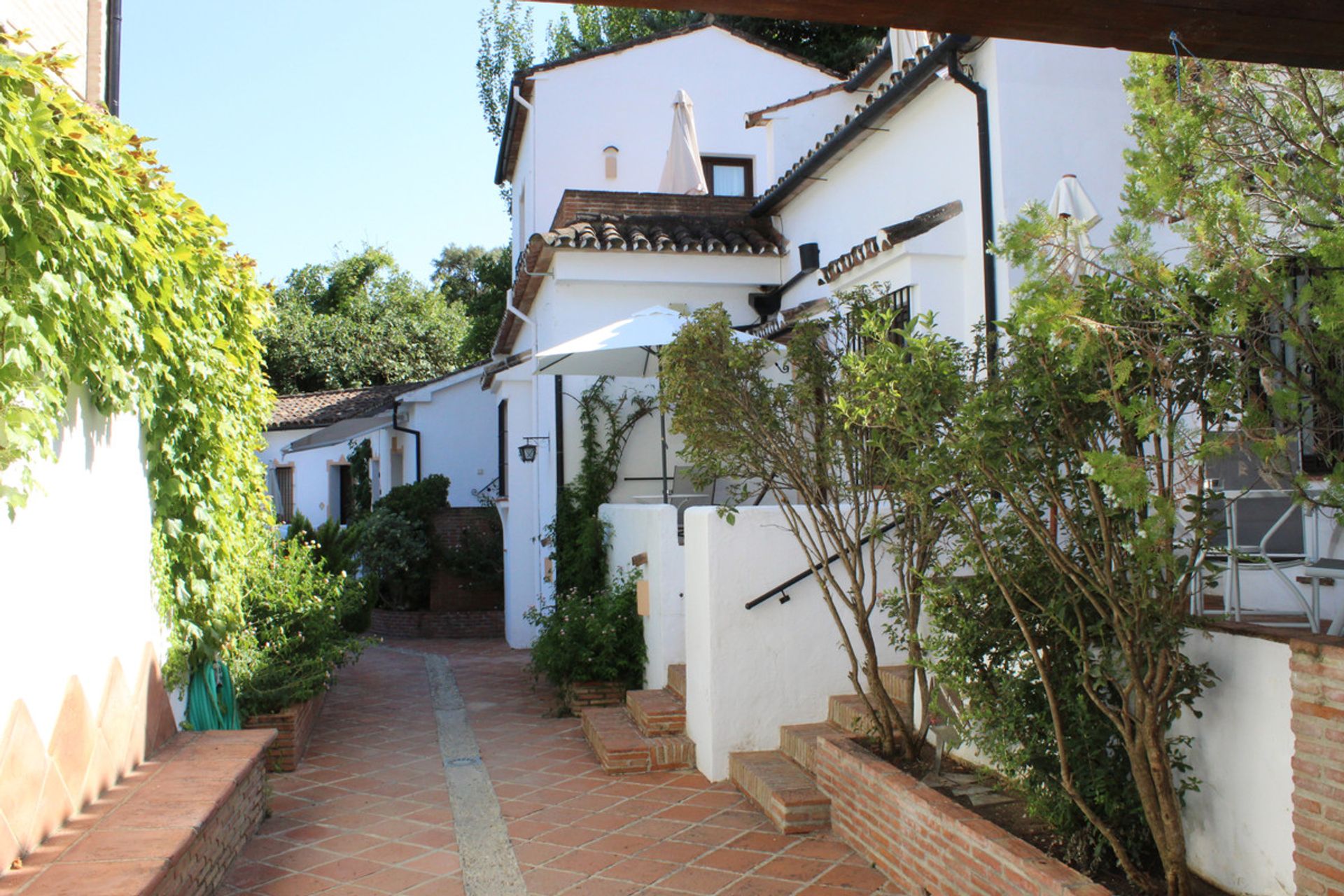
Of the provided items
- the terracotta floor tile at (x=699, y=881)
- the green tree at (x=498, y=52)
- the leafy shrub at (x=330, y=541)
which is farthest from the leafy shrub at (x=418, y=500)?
the green tree at (x=498, y=52)

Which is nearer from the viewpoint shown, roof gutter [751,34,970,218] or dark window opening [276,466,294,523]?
roof gutter [751,34,970,218]

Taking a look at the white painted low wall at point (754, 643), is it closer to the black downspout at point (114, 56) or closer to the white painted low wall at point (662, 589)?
the white painted low wall at point (662, 589)

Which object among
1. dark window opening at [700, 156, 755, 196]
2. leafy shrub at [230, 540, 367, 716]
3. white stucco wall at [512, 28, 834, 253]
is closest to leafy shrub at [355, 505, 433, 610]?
white stucco wall at [512, 28, 834, 253]

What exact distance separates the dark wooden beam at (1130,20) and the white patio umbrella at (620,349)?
18.2 ft

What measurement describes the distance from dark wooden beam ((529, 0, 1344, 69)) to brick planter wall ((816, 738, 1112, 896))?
280 cm

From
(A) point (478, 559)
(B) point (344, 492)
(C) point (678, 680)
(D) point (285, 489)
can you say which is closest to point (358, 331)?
(D) point (285, 489)

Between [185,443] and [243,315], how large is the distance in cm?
115

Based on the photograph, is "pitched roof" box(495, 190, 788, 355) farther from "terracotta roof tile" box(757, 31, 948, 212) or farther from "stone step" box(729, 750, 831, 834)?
"stone step" box(729, 750, 831, 834)

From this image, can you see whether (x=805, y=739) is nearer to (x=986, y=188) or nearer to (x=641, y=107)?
(x=986, y=188)

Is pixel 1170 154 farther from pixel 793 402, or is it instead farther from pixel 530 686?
pixel 530 686

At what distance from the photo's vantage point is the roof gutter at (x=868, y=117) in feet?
25.7

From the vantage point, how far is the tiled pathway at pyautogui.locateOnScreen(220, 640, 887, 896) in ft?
17.5

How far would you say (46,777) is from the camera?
4.45m

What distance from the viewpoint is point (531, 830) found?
6258mm
